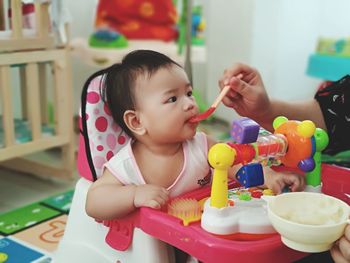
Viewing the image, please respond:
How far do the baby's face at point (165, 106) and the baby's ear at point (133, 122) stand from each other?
0.01 metres

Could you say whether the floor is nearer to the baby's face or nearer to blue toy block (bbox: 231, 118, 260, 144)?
the baby's face

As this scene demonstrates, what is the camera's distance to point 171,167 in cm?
90

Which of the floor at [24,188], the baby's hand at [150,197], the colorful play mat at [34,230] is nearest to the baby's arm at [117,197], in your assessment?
the baby's hand at [150,197]

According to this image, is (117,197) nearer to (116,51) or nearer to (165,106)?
(165,106)

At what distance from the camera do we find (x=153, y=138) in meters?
0.89

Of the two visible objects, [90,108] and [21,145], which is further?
[21,145]

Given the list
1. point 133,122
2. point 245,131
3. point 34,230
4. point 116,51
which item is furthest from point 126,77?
point 116,51

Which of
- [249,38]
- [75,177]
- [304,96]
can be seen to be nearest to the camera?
[75,177]

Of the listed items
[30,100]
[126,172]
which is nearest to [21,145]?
[30,100]

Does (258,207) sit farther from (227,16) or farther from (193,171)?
(227,16)

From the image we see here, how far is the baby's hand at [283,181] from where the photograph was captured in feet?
2.73

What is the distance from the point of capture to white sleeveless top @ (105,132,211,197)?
870 mm

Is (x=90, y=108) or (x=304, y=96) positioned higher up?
(x=90, y=108)

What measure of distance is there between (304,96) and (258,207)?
189 cm
